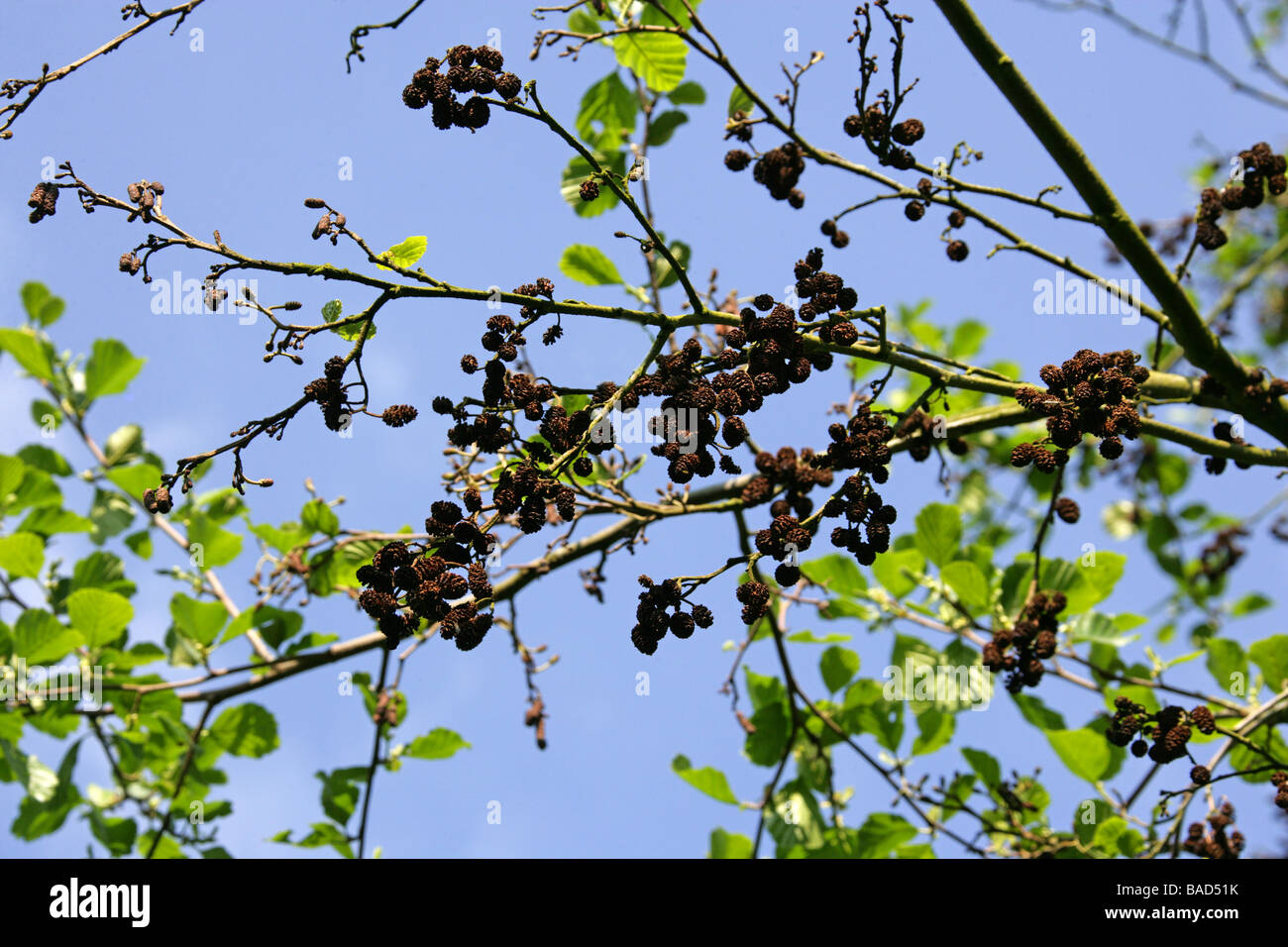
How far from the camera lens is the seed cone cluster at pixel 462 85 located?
2000 millimetres

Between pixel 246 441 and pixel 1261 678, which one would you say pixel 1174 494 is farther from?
pixel 246 441

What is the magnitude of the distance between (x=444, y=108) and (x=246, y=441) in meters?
0.84

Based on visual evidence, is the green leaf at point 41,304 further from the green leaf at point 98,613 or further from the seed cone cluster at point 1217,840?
the seed cone cluster at point 1217,840

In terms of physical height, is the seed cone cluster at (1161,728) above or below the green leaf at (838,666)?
below

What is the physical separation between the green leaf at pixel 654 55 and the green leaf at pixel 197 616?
2.69 m

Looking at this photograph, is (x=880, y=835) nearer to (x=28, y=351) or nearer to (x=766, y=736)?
(x=766, y=736)

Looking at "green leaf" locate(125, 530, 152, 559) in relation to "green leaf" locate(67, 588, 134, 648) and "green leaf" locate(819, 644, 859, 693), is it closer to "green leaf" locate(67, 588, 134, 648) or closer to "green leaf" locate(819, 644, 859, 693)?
"green leaf" locate(67, 588, 134, 648)

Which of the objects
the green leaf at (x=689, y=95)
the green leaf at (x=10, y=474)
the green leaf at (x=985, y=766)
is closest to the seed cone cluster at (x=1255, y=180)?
the green leaf at (x=689, y=95)

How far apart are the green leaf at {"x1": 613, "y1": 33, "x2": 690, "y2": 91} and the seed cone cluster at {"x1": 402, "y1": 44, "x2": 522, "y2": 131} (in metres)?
1.21

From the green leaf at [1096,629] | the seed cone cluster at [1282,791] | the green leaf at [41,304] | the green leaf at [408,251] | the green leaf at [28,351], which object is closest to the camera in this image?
the green leaf at [408,251]

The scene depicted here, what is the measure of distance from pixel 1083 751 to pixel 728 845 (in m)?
1.49

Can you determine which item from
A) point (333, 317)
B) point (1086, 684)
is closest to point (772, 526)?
point (333, 317)

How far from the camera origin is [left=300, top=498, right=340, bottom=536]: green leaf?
12.8 feet

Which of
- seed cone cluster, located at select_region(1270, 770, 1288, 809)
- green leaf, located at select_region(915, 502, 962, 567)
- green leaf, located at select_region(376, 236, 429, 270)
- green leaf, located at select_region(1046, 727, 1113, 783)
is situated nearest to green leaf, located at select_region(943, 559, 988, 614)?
green leaf, located at select_region(915, 502, 962, 567)
